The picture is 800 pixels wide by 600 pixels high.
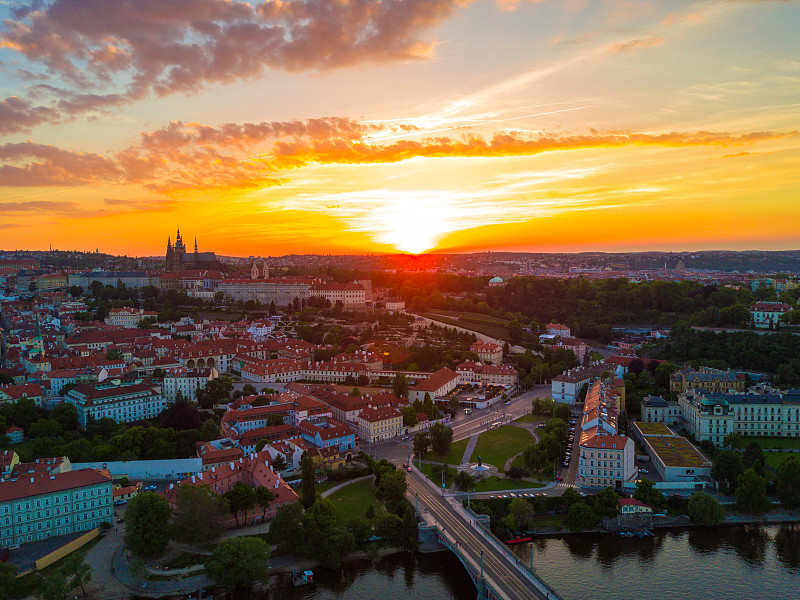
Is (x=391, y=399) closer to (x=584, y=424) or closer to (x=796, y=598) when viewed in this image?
(x=584, y=424)

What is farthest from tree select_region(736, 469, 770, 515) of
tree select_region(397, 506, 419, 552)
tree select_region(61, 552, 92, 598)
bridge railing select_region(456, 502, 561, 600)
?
tree select_region(61, 552, 92, 598)

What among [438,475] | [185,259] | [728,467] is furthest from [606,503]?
[185,259]

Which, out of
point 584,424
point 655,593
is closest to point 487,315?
point 584,424

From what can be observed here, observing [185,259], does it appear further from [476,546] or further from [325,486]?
[476,546]

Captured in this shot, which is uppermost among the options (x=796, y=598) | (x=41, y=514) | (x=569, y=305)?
(x=569, y=305)

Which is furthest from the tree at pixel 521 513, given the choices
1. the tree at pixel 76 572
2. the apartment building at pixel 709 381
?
the apartment building at pixel 709 381
